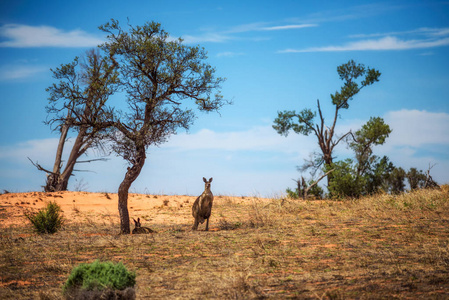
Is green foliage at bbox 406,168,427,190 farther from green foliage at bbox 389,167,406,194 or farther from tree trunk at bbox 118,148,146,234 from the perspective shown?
tree trunk at bbox 118,148,146,234

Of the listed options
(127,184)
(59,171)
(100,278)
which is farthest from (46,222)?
(59,171)

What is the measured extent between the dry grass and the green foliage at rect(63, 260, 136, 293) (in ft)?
2.04

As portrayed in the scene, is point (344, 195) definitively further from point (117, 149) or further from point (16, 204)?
point (16, 204)

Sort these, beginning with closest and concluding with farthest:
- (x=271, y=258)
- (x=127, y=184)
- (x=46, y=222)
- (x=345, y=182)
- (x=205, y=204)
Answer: (x=271, y=258) → (x=205, y=204) → (x=127, y=184) → (x=46, y=222) → (x=345, y=182)

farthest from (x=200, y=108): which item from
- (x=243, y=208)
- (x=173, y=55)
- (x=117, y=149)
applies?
(x=243, y=208)

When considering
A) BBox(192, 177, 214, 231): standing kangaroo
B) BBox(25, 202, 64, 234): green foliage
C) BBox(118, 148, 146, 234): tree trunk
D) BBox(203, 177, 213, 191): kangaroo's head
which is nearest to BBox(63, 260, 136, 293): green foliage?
BBox(192, 177, 214, 231): standing kangaroo

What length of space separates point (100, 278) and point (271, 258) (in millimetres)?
4127

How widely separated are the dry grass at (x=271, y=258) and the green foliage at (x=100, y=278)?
0.62 meters

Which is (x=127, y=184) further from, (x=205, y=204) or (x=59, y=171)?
(x=59, y=171)

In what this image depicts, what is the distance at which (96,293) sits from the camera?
21.3 feet

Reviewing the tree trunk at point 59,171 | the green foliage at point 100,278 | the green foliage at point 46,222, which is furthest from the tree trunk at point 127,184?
the tree trunk at point 59,171

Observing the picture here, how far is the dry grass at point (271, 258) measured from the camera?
23.5ft

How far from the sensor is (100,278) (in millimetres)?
6629

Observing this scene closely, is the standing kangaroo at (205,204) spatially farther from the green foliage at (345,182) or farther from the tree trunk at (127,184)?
the green foliage at (345,182)
